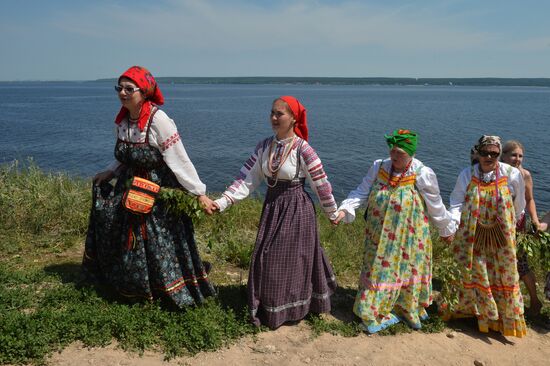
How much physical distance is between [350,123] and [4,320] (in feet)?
104

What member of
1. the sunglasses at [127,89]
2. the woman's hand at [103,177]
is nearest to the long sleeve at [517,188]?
the sunglasses at [127,89]

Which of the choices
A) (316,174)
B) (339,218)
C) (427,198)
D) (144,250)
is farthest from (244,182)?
(427,198)

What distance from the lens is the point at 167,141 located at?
14.2 feet

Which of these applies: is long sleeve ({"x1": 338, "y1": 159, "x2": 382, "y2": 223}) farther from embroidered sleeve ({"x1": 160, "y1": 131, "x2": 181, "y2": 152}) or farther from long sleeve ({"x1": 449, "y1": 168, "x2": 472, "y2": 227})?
embroidered sleeve ({"x1": 160, "y1": 131, "x2": 181, "y2": 152})

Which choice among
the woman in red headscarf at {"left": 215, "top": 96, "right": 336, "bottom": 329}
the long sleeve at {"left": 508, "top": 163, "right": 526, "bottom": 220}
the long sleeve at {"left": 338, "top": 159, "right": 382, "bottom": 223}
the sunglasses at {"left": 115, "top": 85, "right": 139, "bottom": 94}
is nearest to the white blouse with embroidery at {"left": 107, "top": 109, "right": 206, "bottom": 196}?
the sunglasses at {"left": 115, "top": 85, "right": 139, "bottom": 94}

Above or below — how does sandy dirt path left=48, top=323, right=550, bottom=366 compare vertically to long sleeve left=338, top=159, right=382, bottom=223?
below

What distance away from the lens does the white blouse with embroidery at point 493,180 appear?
185 inches

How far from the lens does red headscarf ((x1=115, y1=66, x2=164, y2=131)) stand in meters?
4.22

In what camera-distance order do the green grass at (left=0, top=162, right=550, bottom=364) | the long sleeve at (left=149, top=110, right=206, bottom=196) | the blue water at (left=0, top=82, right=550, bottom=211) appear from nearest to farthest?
the green grass at (left=0, top=162, right=550, bottom=364) → the long sleeve at (left=149, top=110, right=206, bottom=196) → the blue water at (left=0, top=82, right=550, bottom=211)

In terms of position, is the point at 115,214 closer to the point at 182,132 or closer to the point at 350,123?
the point at 182,132

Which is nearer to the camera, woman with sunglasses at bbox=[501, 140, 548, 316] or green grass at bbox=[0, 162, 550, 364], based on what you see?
green grass at bbox=[0, 162, 550, 364]

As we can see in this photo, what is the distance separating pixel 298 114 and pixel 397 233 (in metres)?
1.45

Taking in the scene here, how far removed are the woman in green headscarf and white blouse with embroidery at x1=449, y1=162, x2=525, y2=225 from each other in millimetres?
232

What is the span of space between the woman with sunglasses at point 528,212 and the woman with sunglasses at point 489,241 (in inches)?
9.3
